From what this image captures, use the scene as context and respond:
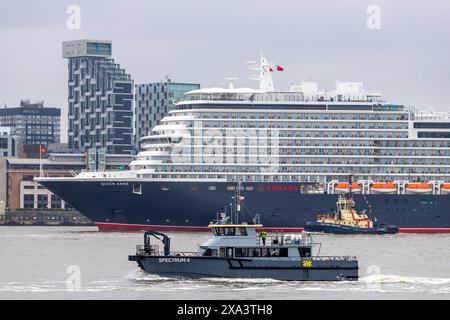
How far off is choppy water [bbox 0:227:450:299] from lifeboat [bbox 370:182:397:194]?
30.1 m

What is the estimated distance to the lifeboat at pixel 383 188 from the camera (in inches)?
5079

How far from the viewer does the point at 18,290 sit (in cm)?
5894

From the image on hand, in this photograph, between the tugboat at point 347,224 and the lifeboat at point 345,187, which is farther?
the lifeboat at point 345,187

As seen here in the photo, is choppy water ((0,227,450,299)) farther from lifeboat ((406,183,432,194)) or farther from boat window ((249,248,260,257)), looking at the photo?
lifeboat ((406,183,432,194))

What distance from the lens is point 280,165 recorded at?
428 feet

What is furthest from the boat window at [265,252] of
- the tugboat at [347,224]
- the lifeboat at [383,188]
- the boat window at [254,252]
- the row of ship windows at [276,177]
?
the lifeboat at [383,188]

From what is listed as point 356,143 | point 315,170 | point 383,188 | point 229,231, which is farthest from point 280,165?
point 229,231

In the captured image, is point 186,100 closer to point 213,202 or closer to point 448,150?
point 213,202

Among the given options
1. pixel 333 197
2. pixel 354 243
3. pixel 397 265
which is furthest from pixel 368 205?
pixel 397 265

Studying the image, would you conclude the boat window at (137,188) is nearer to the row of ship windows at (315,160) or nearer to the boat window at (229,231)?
the row of ship windows at (315,160)

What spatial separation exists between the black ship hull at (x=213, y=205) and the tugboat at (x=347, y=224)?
2196 mm
